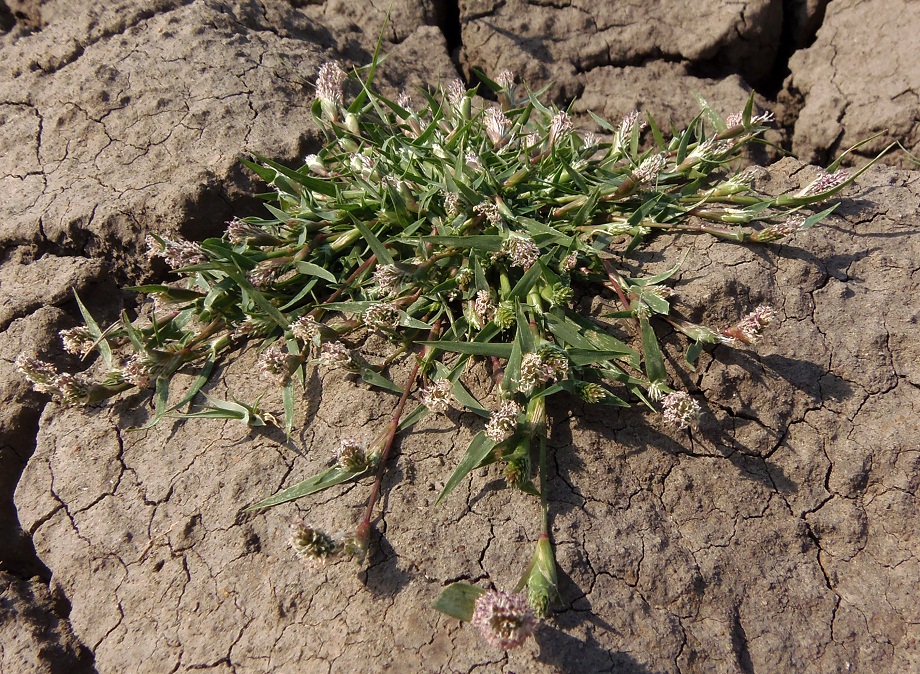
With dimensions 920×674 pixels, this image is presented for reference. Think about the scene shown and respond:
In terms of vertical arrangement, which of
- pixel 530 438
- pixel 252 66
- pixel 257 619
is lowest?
pixel 257 619

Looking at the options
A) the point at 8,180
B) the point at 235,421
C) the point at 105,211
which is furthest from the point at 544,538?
the point at 8,180

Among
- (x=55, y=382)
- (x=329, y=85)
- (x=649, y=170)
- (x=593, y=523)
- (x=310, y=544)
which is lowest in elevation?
(x=593, y=523)

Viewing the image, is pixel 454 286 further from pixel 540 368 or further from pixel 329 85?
pixel 329 85

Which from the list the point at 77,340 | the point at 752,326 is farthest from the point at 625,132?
the point at 77,340

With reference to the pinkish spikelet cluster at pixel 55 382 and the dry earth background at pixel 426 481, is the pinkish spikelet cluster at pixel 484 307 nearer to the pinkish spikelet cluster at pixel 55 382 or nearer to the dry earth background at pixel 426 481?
the dry earth background at pixel 426 481

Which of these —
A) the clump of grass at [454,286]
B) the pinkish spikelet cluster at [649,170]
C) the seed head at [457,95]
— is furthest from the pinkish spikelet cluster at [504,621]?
the seed head at [457,95]

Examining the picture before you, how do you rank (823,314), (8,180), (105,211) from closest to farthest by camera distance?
(823,314)
(105,211)
(8,180)

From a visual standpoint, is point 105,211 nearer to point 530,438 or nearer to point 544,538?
point 530,438
